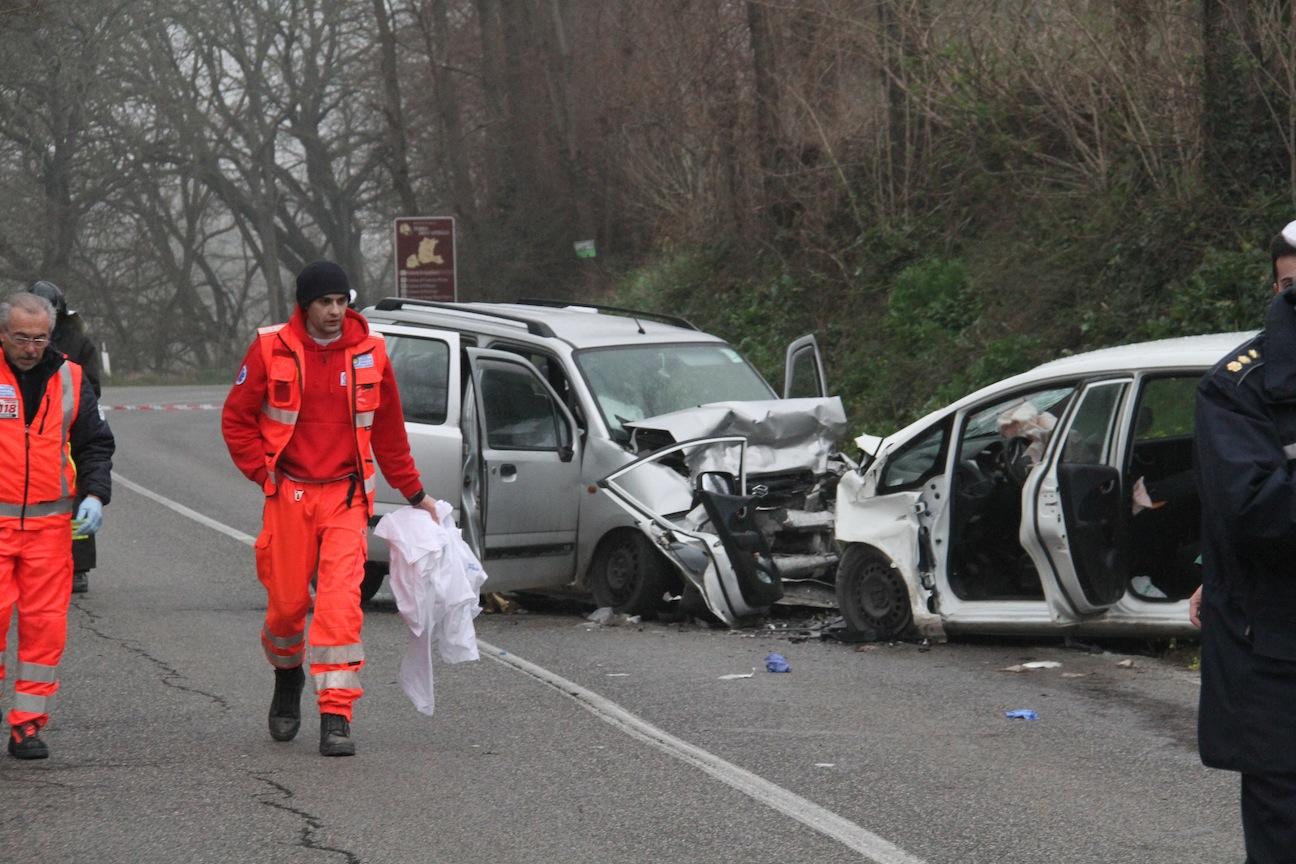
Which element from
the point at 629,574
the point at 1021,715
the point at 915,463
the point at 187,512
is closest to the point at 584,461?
the point at 629,574

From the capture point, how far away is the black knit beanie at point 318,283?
23.6 feet

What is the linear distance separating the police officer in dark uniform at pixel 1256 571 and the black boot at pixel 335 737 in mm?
4019

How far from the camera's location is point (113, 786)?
6.70 meters

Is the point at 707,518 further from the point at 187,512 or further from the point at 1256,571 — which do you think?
the point at 187,512

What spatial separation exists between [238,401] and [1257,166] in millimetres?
10850

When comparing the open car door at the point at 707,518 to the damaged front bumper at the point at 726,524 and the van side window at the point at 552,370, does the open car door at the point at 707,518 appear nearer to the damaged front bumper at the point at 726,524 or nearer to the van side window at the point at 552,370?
the damaged front bumper at the point at 726,524

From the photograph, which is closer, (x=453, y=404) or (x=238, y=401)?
(x=238, y=401)

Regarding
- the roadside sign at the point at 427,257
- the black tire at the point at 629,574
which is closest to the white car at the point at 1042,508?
the black tire at the point at 629,574

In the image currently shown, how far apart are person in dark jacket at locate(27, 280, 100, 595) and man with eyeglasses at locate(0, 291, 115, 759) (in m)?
3.63

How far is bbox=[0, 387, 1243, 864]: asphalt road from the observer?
A: 19.4 feet

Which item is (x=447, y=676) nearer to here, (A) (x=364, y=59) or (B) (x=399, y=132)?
(B) (x=399, y=132)

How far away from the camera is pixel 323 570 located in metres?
7.20

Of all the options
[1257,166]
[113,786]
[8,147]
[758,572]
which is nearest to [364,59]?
[8,147]

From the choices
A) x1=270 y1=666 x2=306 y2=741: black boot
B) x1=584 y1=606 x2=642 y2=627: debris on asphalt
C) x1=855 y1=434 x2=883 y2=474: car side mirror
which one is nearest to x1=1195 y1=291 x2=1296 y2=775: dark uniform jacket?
x1=270 y1=666 x2=306 y2=741: black boot
